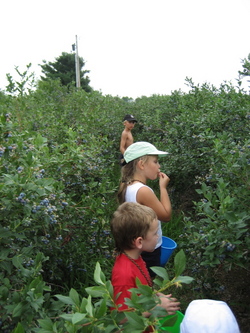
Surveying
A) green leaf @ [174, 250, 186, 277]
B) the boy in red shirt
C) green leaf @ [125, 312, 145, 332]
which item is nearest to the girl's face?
the boy in red shirt

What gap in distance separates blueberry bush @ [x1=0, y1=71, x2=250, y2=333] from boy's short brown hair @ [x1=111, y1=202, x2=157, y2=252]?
13.8 inches

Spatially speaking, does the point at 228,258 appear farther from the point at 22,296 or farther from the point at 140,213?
the point at 22,296

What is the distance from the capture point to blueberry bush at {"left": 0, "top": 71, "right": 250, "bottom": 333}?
1.55 meters

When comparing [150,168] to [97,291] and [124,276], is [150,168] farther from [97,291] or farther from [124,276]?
[97,291]

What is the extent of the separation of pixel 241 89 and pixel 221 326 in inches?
128

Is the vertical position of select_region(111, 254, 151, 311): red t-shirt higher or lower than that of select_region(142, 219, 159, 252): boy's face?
lower

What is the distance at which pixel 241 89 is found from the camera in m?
3.97

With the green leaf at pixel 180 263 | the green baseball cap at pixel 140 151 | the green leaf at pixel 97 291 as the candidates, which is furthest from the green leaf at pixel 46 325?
the green baseball cap at pixel 140 151

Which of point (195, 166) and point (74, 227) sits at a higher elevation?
point (195, 166)

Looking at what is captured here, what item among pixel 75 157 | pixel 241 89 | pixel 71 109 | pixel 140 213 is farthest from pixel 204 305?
pixel 71 109

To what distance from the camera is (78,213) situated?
9.09ft

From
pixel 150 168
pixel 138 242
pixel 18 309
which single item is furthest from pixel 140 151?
pixel 18 309

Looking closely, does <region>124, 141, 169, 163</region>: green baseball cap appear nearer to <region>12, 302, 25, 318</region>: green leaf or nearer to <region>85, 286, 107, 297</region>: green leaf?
<region>12, 302, 25, 318</region>: green leaf

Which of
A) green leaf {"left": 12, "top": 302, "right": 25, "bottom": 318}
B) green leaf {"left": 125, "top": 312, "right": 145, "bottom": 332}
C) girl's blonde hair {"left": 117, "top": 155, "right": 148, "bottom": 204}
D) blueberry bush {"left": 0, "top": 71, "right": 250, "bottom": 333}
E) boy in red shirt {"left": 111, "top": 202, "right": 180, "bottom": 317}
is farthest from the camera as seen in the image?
girl's blonde hair {"left": 117, "top": 155, "right": 148, "bottom": 204}
